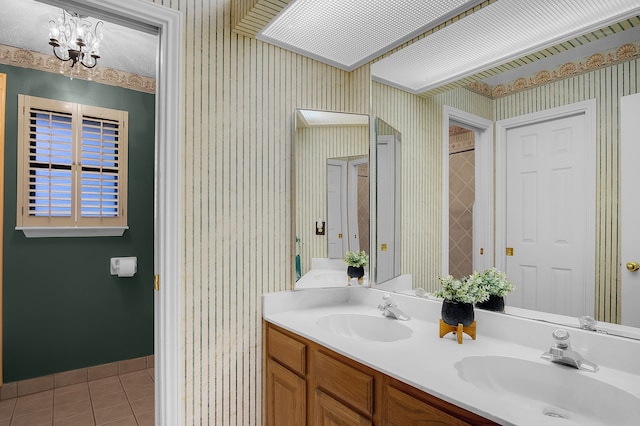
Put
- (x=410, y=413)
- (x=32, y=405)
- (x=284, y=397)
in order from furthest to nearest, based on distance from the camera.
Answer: (x=32, y=405) → (x=284, y=397) → (x=410, y=413)

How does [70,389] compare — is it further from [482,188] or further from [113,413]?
[482,188]

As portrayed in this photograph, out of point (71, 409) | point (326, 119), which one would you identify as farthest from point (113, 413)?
point (326, 119)

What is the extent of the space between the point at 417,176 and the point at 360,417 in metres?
1.08

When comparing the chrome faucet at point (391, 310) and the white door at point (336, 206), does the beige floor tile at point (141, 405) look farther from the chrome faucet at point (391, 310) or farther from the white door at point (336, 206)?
the chrome faucet at point (391, 310)

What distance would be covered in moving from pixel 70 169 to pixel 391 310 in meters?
2.77

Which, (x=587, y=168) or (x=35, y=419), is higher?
(x=587, y=168)

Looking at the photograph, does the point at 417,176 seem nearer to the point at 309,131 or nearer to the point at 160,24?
the point at 309,131

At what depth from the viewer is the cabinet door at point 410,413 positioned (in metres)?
1.03

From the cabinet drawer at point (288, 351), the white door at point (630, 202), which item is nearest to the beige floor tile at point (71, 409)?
the cabinet drawer at point (288, 351)

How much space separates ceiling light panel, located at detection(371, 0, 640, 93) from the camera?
128 centimetres

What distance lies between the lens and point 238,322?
72.1 inches

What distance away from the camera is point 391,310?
178cm

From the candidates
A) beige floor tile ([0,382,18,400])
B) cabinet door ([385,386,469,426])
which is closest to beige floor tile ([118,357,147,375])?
beige floor tile ([0,382,18,400])

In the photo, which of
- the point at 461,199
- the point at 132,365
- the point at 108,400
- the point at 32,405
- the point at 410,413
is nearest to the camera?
the point at 410,413
